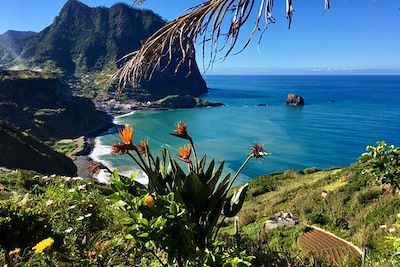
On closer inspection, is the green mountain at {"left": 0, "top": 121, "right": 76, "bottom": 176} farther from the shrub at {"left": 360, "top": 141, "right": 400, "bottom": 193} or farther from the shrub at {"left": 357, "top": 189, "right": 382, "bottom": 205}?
the shrub at {"left": 360, "top": 141, "right": 400, "bottom": 193}

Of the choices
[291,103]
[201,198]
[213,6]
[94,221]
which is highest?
[213,6]

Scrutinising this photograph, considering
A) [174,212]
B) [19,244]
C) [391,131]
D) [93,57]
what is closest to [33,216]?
[19,244]

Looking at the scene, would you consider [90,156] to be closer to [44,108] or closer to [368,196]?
[44,108]

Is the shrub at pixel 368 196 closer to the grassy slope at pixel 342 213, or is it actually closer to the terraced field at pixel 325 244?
the grassy slope at pixel 342 213

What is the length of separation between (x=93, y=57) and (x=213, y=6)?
175879 millimetres

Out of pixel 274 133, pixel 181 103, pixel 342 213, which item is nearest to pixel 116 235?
pixel 342 213

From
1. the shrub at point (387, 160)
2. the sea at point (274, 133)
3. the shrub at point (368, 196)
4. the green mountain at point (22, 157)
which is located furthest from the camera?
the sea at point (274, 133)

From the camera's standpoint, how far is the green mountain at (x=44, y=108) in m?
73.8

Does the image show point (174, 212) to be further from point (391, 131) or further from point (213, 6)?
point (391, 131)

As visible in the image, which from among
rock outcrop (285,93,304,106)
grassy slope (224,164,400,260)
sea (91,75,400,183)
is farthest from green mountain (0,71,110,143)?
grassy slope (224,164,400,260)

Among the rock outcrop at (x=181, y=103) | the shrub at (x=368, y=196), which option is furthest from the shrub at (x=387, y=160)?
the rock outcrop at (x=181, y=103)

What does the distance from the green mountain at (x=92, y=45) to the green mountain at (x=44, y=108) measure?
47750 millimetres

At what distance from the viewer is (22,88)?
84312 millimetres

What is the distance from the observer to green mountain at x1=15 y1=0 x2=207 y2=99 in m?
154
